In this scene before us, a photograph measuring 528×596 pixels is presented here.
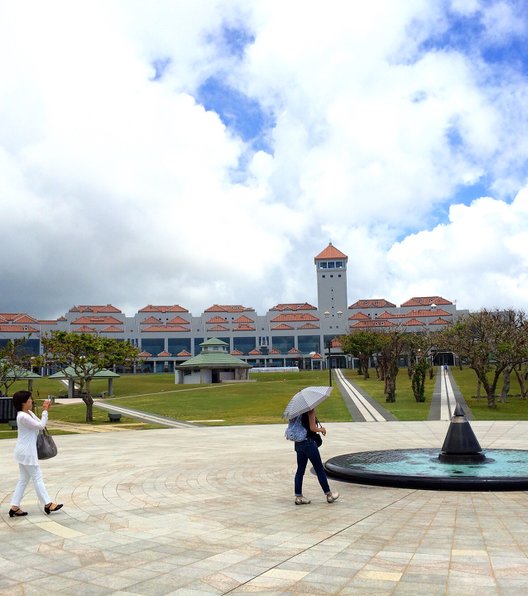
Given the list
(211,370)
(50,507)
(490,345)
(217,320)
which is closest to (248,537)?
(50,507)

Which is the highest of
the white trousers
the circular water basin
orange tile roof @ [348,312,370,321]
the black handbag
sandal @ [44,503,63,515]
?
orange tile roof @ [348,312,370,321]

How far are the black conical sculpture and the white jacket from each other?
7925 mm

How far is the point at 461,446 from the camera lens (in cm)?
1160

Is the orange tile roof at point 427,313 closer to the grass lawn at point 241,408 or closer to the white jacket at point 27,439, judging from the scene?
the grass lawn at point 241,408

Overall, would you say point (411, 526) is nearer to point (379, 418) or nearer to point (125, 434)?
point (125, 434)

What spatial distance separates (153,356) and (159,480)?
113m

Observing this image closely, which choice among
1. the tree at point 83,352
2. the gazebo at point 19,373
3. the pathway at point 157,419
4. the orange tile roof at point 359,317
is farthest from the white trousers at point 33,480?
the orange tile roof at point 359,317

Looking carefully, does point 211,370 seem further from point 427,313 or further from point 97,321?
point 427,313

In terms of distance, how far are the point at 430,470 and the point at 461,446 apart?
3.77 ft

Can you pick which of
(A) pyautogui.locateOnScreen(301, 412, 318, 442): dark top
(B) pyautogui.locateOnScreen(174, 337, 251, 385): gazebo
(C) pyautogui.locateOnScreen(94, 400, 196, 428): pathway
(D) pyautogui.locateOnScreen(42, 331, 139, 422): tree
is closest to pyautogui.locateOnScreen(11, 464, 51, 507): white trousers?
(A) pyautogui.locateOnScreen(301, 412, 318, 442): dark top

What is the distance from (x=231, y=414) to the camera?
32.1m

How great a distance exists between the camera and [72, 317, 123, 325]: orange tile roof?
399ft

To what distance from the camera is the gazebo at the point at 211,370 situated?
7081cm

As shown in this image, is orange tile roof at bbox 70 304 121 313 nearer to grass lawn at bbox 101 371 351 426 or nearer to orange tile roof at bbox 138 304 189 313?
orange tile roof at bbox 138 304 189 313
